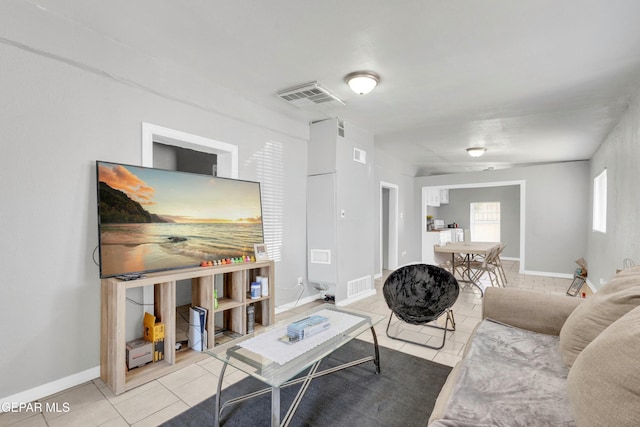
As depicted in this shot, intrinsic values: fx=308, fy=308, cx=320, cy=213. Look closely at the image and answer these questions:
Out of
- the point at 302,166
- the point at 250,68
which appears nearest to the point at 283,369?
the point at 250,68

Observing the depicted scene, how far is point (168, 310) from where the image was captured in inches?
103

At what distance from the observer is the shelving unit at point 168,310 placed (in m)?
2.23

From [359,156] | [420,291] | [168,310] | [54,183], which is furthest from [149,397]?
[359,156]

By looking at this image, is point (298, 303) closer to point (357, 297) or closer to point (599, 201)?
point (357, 297)

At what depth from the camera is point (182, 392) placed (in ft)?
7.46

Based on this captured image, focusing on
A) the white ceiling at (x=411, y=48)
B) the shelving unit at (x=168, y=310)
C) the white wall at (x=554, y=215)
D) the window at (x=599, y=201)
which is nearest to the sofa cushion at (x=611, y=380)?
the white ceiling at (x=411, y=48)

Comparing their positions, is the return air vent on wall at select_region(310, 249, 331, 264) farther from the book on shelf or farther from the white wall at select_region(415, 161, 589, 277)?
the white wall at select_region(415, 161, 589, 277)

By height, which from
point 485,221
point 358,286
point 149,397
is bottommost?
point 149,397

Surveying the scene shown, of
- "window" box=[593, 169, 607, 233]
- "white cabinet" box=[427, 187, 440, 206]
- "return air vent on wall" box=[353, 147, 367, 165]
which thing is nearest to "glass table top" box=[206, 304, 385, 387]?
"return air vent on wall" box=[353, 147, 367, 165]

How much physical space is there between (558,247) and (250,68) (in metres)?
7.19

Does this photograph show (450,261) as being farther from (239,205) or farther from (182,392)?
(182,392)

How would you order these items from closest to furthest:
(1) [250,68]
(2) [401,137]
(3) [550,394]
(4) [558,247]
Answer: (3) [550,394] → (1) [250,68] → (2) [401,137] → (4) [558,247]

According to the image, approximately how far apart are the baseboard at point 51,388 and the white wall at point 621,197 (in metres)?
5.01

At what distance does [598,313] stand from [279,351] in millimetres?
1682
